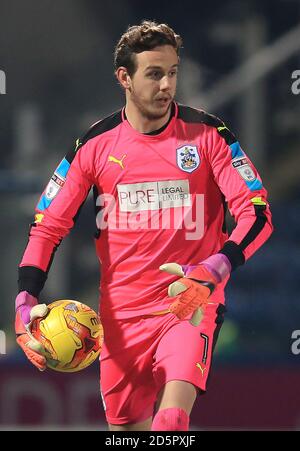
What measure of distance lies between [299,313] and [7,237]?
82.2 inches

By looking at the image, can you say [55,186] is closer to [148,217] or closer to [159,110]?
[148,217]

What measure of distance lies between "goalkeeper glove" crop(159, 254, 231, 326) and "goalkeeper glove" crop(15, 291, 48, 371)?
67 centimetres

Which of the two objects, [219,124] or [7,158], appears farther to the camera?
Result: [7,158]

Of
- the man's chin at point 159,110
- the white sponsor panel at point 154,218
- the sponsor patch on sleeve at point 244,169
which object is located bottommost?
the white sponsor panel at point 154,218

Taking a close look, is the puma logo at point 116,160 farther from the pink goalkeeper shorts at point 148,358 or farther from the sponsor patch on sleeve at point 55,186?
the pink goalkeeper shorts at point 148,358

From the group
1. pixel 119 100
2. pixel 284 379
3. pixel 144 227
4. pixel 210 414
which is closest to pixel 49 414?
pixel 210 414

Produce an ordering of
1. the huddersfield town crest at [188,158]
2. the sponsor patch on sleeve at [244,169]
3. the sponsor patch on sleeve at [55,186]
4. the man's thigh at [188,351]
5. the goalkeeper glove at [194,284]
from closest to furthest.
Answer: the goalkeeper glove at [194,284] → the man's thigh at [188,351] → the sponsor patch on sleeve at [244,169] → the huddersfield town crest at [188,158] → the sponsor patch on sleeve at [55,186]

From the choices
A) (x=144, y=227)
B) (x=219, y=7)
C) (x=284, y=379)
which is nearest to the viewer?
(x=144, y=227)

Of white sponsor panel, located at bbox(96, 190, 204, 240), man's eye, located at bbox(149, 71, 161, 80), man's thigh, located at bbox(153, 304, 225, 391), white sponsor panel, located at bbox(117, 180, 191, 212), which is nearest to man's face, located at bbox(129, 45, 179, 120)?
man's eye, located at bbox(149, 71, 161, 80)

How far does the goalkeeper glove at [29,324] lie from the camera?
558 centimetres

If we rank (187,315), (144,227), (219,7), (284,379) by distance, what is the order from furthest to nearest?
(219,7), (284,379), (144,227), (187,315)

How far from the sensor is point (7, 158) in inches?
335

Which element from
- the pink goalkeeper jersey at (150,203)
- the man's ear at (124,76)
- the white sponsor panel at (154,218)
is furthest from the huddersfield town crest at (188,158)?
the man's ear at (124,76)
